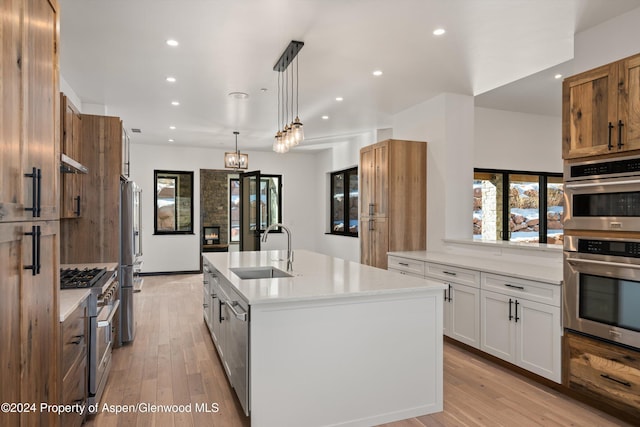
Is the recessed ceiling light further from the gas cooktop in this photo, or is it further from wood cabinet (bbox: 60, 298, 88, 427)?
wood cabinet (bbox: 60, 298, 88, 427)

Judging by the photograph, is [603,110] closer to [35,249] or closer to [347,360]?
[347,360]

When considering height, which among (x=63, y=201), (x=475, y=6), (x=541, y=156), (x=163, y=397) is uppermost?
(x=475, y=6)

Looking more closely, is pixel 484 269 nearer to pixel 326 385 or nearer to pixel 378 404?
pixel 378 404

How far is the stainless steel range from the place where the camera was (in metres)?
2.52

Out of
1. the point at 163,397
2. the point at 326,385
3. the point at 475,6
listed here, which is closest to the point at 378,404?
the point at 326,385

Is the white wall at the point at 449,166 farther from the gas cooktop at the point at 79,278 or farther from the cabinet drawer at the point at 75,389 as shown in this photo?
the cabinet drawer at the point at 75,389

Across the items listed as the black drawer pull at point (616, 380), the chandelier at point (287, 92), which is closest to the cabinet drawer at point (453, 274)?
the black drawer pull at point (616, 380)

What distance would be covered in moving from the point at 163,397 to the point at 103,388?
1.62 feet

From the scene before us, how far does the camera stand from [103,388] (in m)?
2.96

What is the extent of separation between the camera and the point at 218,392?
9.70ft

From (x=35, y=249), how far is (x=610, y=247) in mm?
3221

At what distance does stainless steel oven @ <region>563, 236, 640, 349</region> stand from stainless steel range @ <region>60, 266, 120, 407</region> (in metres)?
3.32

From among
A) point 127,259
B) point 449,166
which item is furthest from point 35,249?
point 449,166

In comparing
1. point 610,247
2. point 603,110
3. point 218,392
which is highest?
point 603,110
